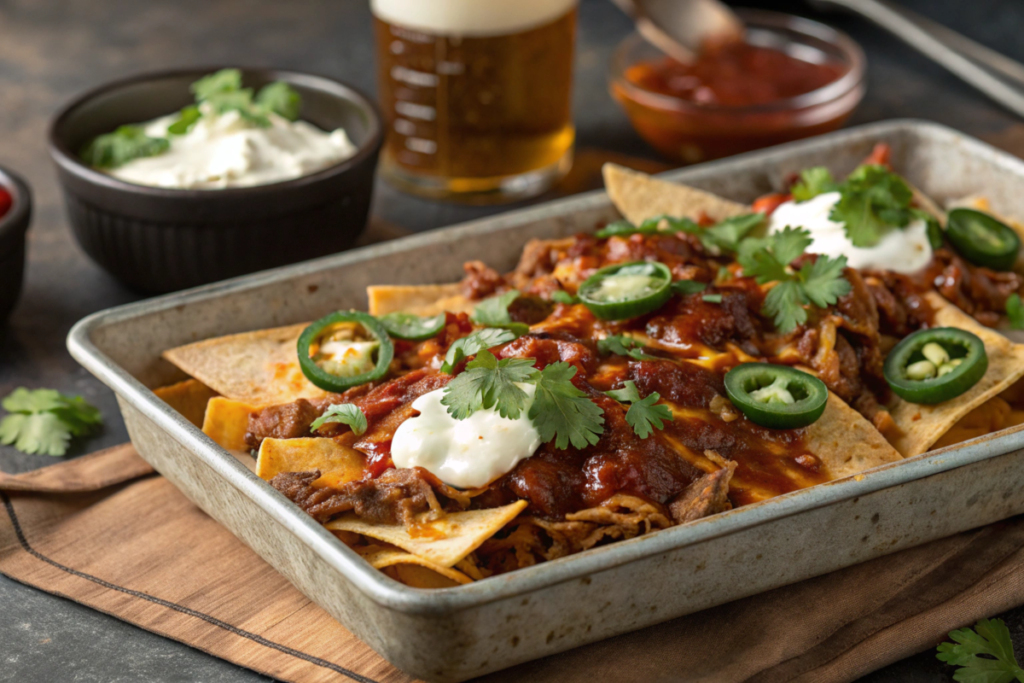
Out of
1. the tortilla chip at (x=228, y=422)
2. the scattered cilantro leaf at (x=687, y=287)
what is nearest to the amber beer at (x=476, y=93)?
the scattered cilantro leaf at (x=687, y=287)

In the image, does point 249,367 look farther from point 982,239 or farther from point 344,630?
point 982,239

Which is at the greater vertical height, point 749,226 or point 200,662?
point 749,226

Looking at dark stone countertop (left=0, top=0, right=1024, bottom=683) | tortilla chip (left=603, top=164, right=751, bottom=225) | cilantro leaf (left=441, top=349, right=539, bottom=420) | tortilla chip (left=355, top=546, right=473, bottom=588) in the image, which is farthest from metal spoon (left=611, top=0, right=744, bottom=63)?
tortilla chip (left=355, top=546, right=473, bottom=588)

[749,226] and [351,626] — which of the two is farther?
[749,226]

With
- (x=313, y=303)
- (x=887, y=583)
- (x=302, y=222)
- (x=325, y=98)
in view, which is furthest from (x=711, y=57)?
(x=887, y=583)

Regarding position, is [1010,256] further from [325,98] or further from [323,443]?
[325,98]

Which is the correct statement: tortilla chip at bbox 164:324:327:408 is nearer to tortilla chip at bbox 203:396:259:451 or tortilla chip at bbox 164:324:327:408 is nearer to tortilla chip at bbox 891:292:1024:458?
tortilla chip at bbox 203:396:259:451

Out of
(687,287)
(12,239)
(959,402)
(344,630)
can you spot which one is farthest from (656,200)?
(12,239)
